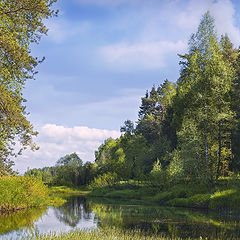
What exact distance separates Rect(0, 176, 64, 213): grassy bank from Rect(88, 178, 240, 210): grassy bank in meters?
14.9

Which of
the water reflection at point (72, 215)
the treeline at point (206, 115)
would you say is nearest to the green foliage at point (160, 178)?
the treeline at point (206, 115)

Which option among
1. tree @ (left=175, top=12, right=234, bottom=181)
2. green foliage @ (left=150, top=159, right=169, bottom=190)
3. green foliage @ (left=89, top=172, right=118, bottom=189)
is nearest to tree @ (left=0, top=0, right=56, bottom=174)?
tree @ (left=175, top=12, right=234, bottom=181)

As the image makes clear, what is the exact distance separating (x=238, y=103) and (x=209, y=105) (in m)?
4.50

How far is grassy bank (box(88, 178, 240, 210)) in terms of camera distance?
2877cm

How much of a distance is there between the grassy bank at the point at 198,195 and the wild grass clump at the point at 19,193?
49.1ft

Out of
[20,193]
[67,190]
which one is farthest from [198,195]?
[67,190]

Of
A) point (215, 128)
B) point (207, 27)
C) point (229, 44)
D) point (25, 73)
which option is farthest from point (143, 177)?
point (25, 73)

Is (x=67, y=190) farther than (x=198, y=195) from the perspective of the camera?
Yes

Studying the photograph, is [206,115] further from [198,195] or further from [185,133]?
[198,195]

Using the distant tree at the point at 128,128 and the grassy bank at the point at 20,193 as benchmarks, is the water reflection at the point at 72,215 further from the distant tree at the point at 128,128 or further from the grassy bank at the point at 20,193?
the distant tree at the point at 128,128

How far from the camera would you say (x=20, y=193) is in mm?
30547

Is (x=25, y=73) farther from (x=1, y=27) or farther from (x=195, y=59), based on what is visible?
(x=195, y=59)

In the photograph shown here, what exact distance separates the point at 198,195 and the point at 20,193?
61.1 feet

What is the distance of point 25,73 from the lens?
14.8 metres
